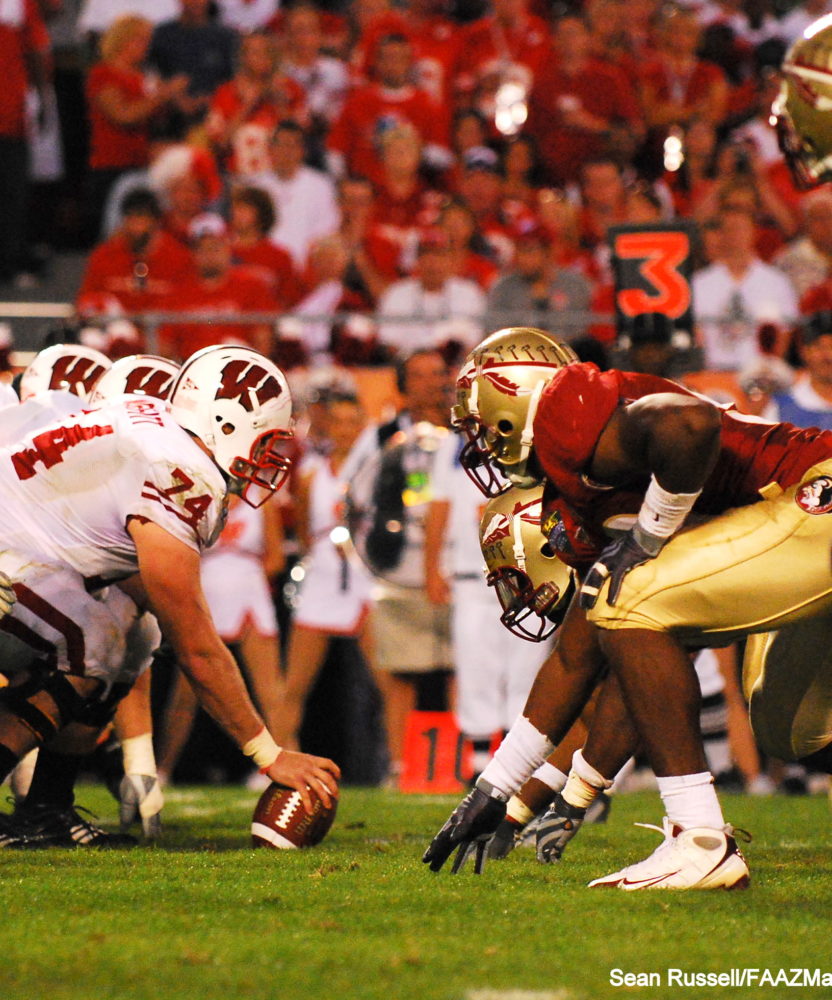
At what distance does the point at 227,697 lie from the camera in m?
4.39

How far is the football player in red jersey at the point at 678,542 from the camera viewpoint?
3.58 metres

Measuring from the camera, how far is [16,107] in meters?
10.4

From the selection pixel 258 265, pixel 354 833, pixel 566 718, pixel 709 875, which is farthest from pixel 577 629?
pixel 258 265

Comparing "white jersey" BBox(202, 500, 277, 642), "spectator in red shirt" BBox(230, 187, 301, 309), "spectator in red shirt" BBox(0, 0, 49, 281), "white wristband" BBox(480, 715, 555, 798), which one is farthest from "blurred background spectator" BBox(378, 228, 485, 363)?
"white wristband" BBox(480, 715, 555, 798)

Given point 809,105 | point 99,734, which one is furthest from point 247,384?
A: point 809,105

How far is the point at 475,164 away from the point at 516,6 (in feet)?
5.99

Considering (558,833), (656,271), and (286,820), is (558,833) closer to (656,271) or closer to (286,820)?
(286,820)

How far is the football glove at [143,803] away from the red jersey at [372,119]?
6.62 metres

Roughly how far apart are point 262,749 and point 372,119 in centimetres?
742

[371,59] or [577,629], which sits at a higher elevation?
[371,59]

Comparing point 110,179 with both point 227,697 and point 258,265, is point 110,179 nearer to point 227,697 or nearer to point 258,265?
point 258,265

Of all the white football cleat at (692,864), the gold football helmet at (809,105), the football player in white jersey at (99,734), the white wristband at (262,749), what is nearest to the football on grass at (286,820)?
the white wristband at (262,749)

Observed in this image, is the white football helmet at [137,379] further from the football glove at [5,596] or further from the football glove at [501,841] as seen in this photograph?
the football glove at [501,841]

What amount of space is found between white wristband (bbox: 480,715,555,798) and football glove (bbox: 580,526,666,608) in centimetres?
56
